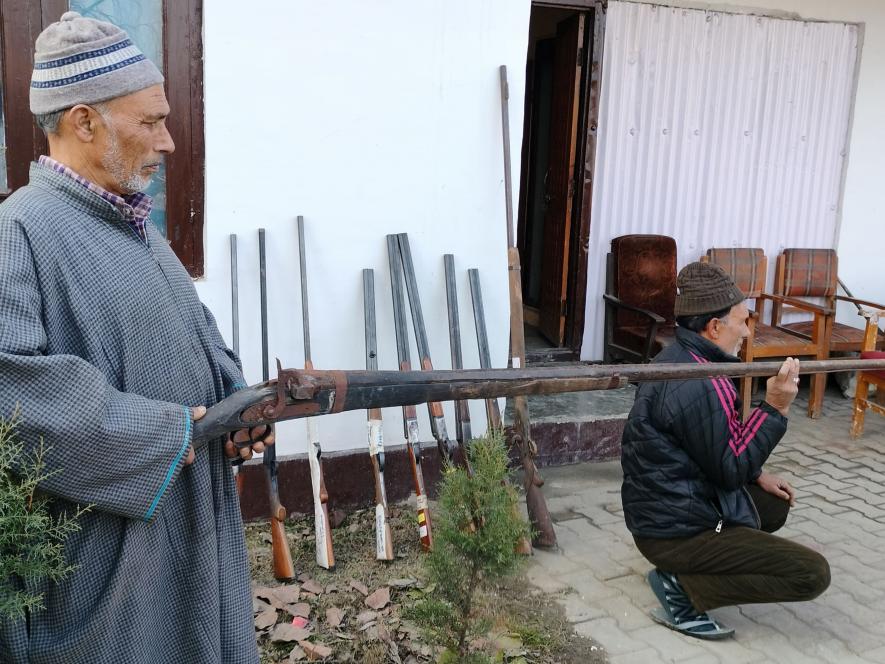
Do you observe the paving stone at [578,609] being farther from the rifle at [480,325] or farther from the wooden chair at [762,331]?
the wooden chair at [762,331]

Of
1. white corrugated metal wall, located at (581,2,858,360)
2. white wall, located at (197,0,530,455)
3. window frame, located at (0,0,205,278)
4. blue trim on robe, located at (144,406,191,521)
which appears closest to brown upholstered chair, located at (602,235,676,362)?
white corrugated metal wall, located at (581,2,858,360)

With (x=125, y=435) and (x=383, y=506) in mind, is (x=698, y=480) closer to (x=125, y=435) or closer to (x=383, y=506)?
(x=383, y=506)

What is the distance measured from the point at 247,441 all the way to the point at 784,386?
1880 mm

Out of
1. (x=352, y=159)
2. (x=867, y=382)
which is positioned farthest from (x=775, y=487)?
(x=867, y=382)

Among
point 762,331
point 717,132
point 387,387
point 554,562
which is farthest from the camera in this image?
point 717,132

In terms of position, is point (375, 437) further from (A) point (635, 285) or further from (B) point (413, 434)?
(A) point (635, 285)

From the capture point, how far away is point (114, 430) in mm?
1621

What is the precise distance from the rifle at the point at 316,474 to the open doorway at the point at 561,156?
280cm

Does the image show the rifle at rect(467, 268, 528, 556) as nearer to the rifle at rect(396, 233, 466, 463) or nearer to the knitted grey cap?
the rifle at rect(396, 233, 466, 463)

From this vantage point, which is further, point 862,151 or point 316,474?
point 862,151

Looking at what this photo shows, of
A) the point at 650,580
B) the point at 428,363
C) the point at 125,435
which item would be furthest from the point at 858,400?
the point at 125,435

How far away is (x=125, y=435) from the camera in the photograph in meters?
1.64

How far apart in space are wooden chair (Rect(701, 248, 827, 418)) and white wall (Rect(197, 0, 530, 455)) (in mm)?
Answer: 2233

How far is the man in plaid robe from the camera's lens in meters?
1.60
